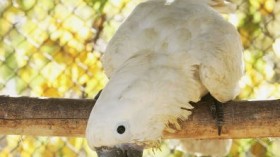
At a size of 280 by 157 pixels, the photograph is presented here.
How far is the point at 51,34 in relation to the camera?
225 centimetres

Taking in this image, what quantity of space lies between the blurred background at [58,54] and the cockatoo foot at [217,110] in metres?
0.66

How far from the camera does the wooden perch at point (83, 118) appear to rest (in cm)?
152

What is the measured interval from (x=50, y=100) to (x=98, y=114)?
1.04 feet

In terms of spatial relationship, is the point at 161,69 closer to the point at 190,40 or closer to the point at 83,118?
the point at 190,40

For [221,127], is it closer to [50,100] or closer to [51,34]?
[50,100]

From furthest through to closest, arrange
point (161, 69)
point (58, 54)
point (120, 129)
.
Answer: point (58, 54), point (161, 69), point (120, 129)

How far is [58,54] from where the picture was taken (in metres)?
2.27

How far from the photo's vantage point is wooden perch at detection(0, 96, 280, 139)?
1522mm

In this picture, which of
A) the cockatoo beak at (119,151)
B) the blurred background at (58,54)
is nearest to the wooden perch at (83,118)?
the cockatoo beak at (119,151)

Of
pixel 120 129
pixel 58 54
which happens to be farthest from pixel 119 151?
pixel 58 54

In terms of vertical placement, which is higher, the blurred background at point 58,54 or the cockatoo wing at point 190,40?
the cockatoo wing at point 190,40

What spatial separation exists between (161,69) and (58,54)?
90cm

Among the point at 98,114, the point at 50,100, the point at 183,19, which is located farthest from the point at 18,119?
the point at 183,19

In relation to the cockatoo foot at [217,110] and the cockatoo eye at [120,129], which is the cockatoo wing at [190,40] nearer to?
the cockatoo foot at [217,110]
